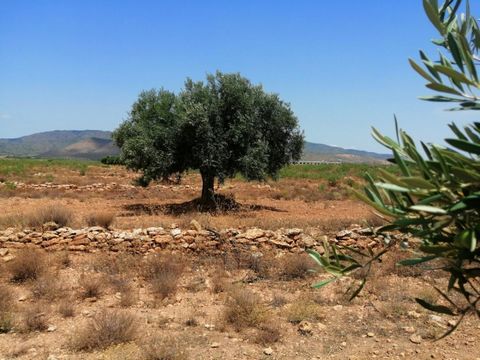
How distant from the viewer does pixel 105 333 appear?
17.1 feet

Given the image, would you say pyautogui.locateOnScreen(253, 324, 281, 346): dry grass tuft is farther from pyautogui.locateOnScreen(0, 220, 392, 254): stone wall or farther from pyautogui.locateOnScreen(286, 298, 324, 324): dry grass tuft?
pyautogui.locateOnScreen(0, 220, 392, 254): stone wall

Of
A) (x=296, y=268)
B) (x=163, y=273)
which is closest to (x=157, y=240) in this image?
(x=163, y=273)

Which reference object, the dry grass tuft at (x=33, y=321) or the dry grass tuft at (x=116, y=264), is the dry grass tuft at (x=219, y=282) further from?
the dry grass tuft at (x=33, y=321)

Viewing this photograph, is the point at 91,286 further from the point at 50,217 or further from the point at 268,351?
the point at 50,217

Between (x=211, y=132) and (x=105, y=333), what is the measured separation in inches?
420

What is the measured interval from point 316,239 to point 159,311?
479 cm

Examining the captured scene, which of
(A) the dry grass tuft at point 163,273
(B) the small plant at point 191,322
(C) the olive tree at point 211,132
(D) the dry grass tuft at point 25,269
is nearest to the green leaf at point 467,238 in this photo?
(B) the small plant at point 191,322

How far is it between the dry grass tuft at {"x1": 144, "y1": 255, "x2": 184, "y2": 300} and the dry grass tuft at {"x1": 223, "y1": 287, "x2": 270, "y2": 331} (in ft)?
3.91

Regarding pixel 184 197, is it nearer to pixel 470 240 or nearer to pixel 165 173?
pixel 165 173

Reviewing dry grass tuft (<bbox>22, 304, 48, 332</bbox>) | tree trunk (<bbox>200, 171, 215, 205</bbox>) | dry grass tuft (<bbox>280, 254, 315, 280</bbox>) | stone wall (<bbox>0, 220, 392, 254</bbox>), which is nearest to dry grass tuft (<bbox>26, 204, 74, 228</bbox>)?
stone wall (<bbox>0, 220, 392, 254</bbox>)

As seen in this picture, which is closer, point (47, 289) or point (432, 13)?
point (432, 13)

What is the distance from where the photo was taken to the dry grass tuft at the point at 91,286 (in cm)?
693

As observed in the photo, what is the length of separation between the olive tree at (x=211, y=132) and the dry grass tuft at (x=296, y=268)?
7220mm

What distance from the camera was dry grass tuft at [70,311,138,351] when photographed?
5148 millimetres
